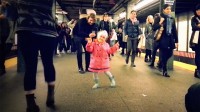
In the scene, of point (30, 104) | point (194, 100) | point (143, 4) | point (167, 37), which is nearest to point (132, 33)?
point (167, 37)

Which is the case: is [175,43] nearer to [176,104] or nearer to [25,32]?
[176,104]

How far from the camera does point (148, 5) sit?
15.6 m

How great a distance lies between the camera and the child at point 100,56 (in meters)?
5.54

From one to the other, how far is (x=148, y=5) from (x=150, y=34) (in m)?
4.87

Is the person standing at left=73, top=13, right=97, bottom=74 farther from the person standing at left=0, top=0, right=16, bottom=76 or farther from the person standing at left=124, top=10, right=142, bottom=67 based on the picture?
the person standing at left=124, top=10, right=142, bottom=67

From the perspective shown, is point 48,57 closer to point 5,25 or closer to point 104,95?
point 104,95

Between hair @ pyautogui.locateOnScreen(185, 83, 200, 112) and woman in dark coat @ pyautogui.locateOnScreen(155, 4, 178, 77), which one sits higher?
woman in dark coat @ pyautogui.locateOnScreen(155, 4, 178, 77)

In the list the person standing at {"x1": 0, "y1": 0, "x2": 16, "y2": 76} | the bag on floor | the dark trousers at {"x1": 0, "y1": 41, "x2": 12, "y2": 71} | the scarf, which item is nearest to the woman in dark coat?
the scarf

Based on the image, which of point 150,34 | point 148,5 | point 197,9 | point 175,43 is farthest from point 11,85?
point 148,5

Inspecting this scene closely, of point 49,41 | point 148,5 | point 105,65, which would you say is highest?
point 148,5

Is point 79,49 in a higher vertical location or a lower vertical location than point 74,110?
higher

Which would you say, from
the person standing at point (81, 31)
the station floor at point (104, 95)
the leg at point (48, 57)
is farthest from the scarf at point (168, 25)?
the leg at point (48, 57)

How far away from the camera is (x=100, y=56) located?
564cm

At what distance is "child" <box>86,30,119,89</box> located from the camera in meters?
5.54
